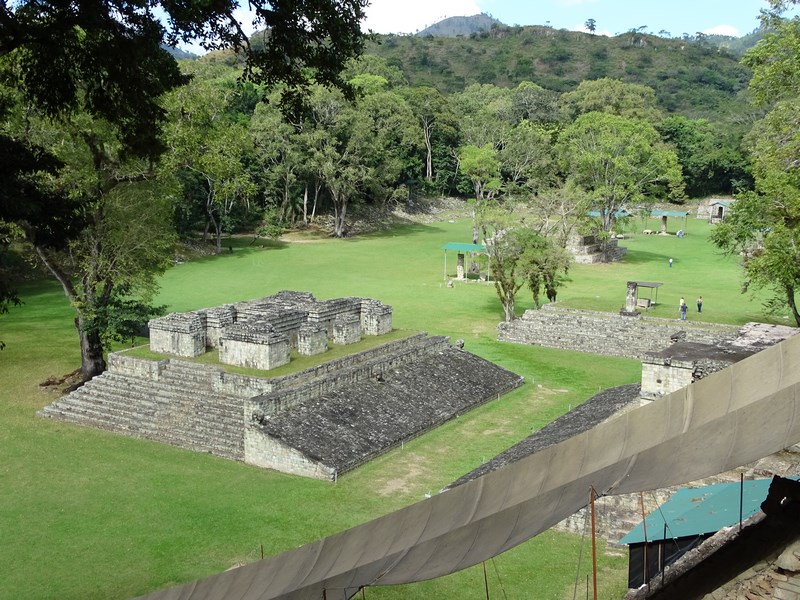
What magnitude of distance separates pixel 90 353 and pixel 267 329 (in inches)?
249

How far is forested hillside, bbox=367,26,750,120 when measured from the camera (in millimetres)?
120750

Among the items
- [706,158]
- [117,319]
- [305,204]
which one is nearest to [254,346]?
[117,319]

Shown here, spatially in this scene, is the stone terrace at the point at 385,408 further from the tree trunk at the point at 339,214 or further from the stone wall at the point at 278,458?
the tree trunk at the point at 339,214

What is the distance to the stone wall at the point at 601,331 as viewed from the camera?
26219 millimetres

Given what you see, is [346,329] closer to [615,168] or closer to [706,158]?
[615,168]

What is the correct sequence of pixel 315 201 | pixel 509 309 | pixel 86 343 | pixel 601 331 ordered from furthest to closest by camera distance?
pixel 315 201, pixel 509 309, pixel 601 331, pixel 86 343

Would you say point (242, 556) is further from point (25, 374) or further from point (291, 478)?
point (25, 374)

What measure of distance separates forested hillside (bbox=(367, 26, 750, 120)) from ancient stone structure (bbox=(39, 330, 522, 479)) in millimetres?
95986

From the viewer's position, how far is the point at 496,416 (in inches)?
791

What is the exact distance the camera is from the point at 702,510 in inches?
417

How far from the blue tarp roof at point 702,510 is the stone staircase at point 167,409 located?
9071 mm

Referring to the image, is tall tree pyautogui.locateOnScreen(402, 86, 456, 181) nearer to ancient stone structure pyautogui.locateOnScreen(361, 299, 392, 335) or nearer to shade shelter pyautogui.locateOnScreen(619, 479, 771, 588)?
ancient stone structure pyautogui.locateOnScreen(361, 299, 392, 335)

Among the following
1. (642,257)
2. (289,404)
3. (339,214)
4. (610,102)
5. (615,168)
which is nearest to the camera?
(289,404)

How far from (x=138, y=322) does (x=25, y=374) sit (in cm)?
381
